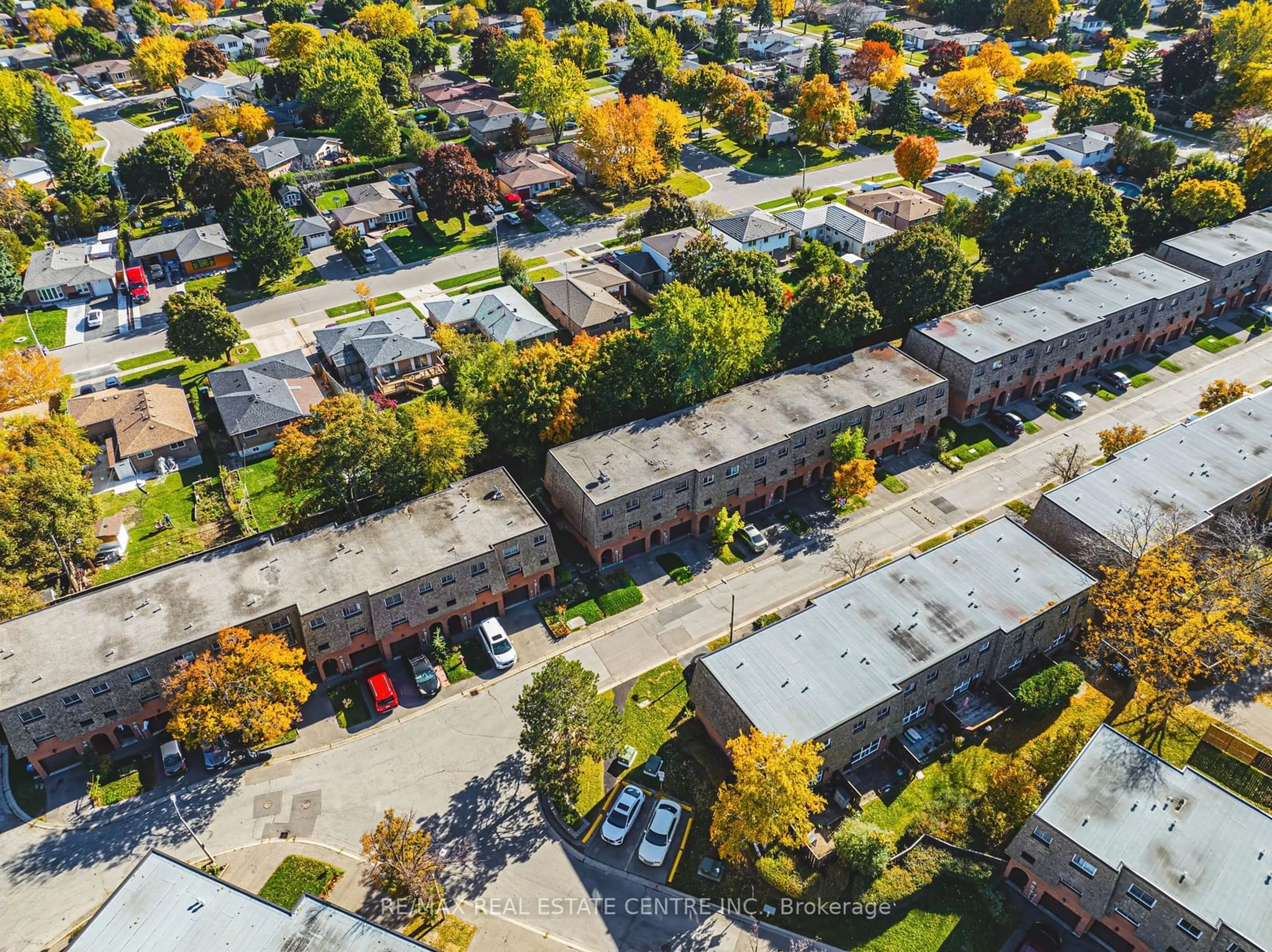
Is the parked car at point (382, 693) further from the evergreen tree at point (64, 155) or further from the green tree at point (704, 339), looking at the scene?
the evergreen tree at point (64, 155)

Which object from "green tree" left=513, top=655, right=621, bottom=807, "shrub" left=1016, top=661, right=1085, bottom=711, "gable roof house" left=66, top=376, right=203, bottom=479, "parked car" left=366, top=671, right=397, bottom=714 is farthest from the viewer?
"gable roof house" left=66, top=376, right=203, bottom=479

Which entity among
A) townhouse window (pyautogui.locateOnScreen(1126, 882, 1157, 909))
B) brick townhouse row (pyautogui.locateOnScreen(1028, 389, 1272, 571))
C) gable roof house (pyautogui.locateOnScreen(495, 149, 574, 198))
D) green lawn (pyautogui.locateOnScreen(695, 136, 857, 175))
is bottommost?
townhouse window (pyautogui.locateOnScreen(1126, 882, 1157, 909))

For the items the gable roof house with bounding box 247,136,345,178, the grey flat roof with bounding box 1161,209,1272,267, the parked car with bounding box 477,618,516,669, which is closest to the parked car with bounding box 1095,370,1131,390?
the grey flat roof with bounding box 1161,209,1272,267

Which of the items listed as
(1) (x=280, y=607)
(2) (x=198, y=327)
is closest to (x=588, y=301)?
(2) (x=198, y=327)

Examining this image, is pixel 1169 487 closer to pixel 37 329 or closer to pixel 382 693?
pixel 382 693

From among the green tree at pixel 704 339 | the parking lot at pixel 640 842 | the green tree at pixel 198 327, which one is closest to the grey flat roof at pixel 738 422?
the green tree at pixel 704 339

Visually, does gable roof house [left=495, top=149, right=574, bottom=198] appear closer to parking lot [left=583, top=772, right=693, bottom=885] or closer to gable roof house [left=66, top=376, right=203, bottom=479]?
gable roof house [left=66, top=376, right=203, bottom=479]

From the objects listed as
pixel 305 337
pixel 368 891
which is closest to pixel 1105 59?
pixel 305 337

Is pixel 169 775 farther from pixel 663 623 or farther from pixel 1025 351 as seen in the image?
pixel 1025 351
